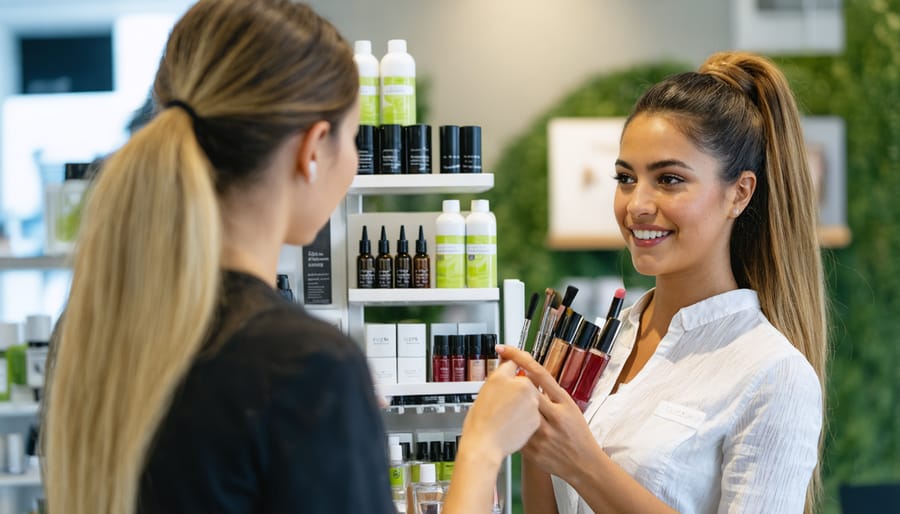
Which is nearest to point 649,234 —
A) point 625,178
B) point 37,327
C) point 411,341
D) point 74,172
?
point 625,178

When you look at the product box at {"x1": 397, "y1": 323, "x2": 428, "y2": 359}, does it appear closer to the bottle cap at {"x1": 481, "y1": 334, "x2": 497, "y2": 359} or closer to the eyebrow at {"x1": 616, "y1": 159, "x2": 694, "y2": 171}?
the bottle cap at {"x1": 481, "y1": 334, "x2": 497, "y2": 359}

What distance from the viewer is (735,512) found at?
1.24 metres

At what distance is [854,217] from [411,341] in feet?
8.43

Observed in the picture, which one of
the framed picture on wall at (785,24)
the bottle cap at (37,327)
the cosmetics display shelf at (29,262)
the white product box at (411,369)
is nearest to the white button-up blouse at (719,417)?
the white product box at (411,369)

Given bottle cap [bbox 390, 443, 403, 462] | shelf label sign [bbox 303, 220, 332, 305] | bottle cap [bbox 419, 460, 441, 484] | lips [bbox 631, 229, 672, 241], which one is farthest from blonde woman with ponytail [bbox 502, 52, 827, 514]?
shelf label sign [bbox 303, 220, 332, 305]

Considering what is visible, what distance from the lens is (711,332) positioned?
1406 millimetres

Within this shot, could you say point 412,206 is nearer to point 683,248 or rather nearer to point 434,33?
point 434,33

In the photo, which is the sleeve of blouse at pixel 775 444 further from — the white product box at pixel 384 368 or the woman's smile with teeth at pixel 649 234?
the white product box at pixel 384 368

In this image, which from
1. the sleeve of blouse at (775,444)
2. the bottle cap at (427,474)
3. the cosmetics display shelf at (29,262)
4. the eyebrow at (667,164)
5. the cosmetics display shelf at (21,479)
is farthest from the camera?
the cosmetics display shelf at (21,479)

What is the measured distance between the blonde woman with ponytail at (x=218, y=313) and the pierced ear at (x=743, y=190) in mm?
766

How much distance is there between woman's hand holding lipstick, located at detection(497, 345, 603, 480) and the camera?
49.3 inches

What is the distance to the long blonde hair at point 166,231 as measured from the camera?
27.9 inches

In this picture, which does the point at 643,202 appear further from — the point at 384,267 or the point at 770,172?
the point at 384,267

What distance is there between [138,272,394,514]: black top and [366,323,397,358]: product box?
45.9 inches
